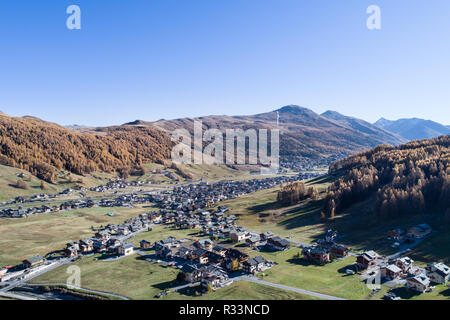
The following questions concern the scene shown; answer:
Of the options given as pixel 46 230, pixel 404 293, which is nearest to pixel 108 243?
pixel 46 230

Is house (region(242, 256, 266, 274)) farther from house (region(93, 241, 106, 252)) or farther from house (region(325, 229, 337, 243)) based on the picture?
house (region(93, 241, 106, 252))

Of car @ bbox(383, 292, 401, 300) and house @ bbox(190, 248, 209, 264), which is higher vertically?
car @ bbox(383, 292, 401, 300)

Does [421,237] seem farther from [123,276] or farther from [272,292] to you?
[123,276]

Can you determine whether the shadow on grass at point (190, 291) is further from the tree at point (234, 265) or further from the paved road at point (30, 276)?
the paved road at point (30, 276)

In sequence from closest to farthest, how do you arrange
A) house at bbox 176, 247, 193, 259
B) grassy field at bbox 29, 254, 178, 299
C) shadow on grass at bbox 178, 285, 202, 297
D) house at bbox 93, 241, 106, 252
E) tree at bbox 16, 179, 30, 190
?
shadow on grass at bbox 178, 285, 202, 297 < grassy field at bbox 29, 254, 178, 299 < house at bbox 176, 247, 193, 259 < house at bbox 93, 241, 106, 252 < tree at bbox 16, 179, 30, 190

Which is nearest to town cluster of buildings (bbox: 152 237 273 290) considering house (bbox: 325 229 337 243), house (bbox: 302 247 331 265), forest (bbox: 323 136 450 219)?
house (bbox: 302 247 331 265)

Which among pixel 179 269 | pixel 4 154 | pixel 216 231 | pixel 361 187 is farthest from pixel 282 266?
pixel 4 154
